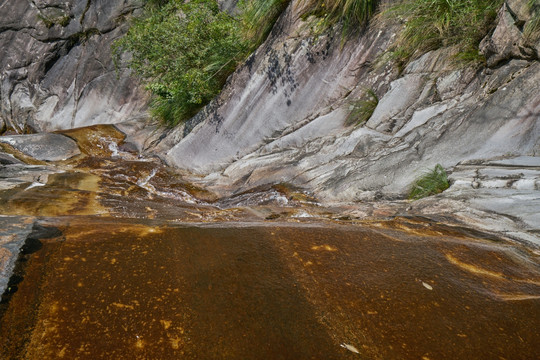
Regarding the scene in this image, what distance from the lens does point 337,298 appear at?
150 centimetres

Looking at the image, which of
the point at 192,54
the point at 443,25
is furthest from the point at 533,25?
the point at 192,54

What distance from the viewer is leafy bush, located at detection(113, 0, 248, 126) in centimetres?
696

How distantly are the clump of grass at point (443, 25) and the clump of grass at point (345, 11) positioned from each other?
1.14ft

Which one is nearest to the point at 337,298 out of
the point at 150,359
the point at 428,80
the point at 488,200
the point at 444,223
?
the point at 150,359

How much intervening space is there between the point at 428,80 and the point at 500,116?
1.15m

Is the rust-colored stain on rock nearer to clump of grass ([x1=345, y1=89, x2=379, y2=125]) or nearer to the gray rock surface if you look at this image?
the gray rock surface

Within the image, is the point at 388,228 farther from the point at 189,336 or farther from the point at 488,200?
the point at 189,336

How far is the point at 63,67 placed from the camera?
1238 cm

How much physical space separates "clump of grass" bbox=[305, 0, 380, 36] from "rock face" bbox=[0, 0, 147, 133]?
5.96 m

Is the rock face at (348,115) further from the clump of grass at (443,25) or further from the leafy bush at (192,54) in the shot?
the leafy bush at (192,54)

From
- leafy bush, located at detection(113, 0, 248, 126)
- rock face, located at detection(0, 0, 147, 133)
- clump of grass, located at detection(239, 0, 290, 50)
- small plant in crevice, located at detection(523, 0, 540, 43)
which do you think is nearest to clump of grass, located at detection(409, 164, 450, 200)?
small plant in crevice, located at detection(523, 0, 540, 43)

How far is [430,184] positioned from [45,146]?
6.74 meters

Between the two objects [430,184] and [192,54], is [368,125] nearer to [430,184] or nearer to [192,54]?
[430,184]

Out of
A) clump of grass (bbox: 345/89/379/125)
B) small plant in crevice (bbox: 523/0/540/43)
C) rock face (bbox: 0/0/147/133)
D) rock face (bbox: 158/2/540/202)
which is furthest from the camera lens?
rock face (bbox: 0/0/147/133)
